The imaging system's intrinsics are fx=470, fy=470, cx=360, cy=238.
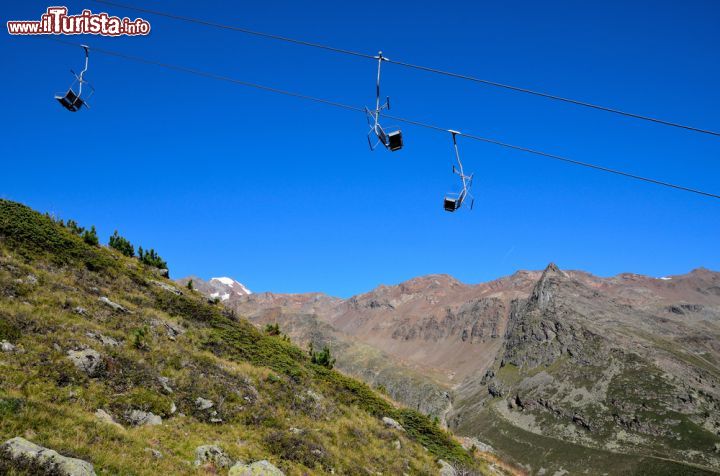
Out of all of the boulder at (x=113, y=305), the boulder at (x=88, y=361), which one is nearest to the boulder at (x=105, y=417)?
the boulder at (x=88, y=361)

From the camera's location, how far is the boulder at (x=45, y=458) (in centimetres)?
1199

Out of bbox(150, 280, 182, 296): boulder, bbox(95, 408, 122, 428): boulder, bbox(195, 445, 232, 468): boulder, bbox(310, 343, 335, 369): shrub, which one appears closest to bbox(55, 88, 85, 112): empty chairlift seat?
bbox(95, 408, 122, 428): boulder

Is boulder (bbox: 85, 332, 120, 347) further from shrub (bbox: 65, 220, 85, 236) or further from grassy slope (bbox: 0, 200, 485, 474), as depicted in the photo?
shrub (bbox: 65, 220, 85, 236)

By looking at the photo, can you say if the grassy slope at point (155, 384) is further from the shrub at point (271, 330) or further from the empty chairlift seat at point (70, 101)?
the empty chairlift seat at point (70, 101)

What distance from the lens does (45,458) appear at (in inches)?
482

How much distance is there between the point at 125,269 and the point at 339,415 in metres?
21.0

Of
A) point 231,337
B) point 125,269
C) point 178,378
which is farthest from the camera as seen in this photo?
point 125,269

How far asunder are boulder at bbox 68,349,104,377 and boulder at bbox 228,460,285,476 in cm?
792

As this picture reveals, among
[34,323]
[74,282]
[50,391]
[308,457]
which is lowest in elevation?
[308,457]

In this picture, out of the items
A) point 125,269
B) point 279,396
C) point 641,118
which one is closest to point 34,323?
point 279,396

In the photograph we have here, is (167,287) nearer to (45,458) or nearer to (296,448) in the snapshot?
(296,448)

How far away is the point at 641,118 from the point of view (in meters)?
15.5

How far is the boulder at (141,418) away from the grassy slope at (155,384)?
12.5 inches

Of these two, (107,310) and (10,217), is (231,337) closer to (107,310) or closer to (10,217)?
(107,310)
